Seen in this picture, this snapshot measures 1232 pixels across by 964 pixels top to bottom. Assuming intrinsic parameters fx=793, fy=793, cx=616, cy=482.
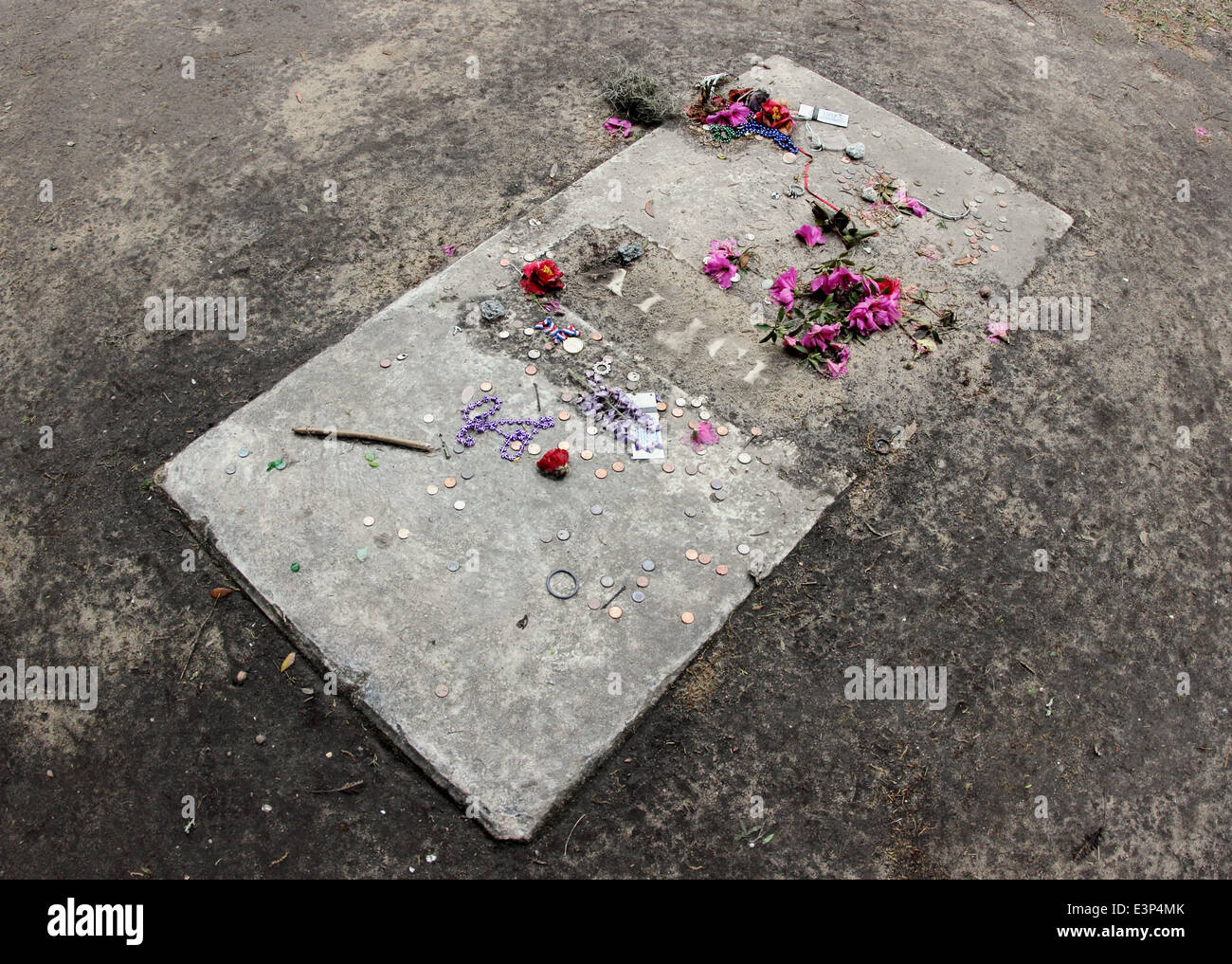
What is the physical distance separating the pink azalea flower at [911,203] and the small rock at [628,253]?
1.75 m

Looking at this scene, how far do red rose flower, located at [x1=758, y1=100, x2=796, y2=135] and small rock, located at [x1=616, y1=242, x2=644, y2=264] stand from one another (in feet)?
5.14

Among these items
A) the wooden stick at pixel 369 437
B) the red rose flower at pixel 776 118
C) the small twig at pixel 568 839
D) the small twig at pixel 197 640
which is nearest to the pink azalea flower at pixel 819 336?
the red rose flower at pixel 776 118

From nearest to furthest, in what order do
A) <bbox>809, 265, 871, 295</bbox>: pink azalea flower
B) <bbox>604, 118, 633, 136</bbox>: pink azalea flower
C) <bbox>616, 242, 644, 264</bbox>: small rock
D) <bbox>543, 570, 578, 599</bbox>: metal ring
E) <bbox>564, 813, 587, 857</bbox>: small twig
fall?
1. <bbox>564, 813, 587, 857</bbox>: small twig
2. <bbox>543, 570, 578, 599</bbox>: metal ring
3. <bbox>809, 265, 871, 295</bbox>: pink azalea flower
4. <bbox>616, 242, 644, 264</bbox>: small rock
5. <bbox>604, 118, 633, 136</bbox>: pink azalea flower

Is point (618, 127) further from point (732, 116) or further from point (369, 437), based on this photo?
point (369, 437)

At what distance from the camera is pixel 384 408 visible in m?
3.88

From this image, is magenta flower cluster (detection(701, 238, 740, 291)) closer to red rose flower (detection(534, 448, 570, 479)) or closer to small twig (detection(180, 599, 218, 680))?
red rose flower (detection(534, 448, 570, 479))

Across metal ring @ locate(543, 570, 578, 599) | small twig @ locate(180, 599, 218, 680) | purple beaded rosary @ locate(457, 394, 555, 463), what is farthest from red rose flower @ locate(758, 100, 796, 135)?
small twig @ locate(180, 599, 218, 680)

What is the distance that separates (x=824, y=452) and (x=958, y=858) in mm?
1833

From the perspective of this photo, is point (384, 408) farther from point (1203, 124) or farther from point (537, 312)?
point (1203, 124)

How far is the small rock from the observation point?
14.8 ft

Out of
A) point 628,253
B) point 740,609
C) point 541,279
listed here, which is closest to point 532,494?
point 740,609

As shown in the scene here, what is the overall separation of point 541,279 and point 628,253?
1.84 feet
